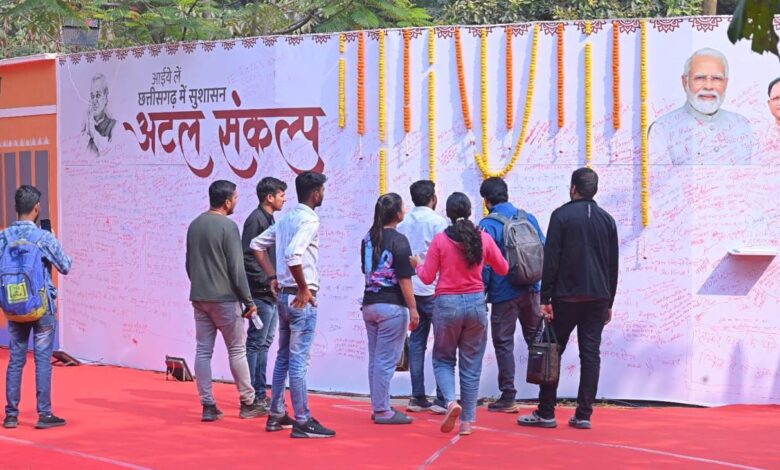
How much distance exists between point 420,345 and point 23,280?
3.02 metres

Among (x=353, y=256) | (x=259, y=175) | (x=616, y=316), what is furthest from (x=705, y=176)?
(x=259, y=175)

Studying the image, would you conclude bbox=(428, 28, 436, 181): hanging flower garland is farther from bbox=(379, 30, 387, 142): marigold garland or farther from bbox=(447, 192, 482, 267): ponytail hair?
bbox=(447, 192, 482, 267): ponytail hair

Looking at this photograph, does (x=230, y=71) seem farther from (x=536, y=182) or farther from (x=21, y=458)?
(x=21, y=458)

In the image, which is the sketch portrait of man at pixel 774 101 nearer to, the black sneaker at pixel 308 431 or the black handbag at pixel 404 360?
the black handbag at pixel 404 360

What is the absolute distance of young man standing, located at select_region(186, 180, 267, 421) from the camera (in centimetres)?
924

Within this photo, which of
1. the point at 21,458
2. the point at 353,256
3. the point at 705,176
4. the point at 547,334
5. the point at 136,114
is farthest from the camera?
the point at 136,114

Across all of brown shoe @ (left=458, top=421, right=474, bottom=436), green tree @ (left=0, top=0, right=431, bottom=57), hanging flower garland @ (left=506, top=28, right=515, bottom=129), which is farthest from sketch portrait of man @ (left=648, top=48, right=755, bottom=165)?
green tree @ (left=0, top=0, right=431, bottom=57)

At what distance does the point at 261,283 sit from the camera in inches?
380

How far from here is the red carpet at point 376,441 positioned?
8.08 meters

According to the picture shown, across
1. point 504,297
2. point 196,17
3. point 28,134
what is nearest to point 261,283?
point 504,297

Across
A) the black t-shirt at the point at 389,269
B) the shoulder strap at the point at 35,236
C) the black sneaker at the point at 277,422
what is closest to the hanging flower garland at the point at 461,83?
the black t-shirt at the point at 389,269

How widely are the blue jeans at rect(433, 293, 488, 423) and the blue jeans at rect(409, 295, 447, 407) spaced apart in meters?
0.84

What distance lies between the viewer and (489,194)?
9.66m

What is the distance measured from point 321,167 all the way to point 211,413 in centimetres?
284
